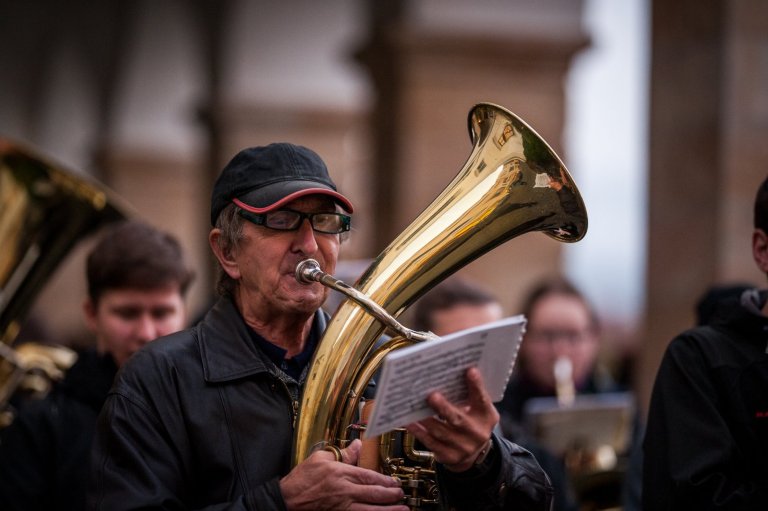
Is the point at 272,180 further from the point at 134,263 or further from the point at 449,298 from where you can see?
the point at 449,298

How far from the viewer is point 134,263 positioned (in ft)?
12.2

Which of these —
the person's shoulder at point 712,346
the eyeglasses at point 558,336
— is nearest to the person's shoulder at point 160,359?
the person's shoulder at point 712,346

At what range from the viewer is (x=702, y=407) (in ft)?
9.05

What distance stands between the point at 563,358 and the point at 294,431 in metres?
3.05

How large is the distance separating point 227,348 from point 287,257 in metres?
0.25

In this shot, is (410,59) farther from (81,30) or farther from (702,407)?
(81,30)

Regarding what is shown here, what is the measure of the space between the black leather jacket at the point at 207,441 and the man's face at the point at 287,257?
5.8 inches

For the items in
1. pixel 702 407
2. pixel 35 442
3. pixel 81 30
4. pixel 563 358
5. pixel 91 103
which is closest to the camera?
pixel 702 407

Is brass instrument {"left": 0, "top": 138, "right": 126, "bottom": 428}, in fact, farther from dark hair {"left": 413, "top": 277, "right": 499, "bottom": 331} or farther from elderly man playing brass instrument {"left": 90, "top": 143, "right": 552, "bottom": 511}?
elderly man playing brass instrument {"left": 90, "top": 143, "right": 552, "bottom": 511}

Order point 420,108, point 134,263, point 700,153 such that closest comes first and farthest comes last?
point 134,263, point 700,153, point 420,108

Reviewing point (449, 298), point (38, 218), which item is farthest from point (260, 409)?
point (38, 218)

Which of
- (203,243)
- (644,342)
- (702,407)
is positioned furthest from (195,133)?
(702,407)

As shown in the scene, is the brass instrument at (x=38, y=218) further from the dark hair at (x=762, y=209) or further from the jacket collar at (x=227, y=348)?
the dark hair at (x=762, y=209)

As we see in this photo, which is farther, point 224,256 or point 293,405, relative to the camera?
point 224,256
